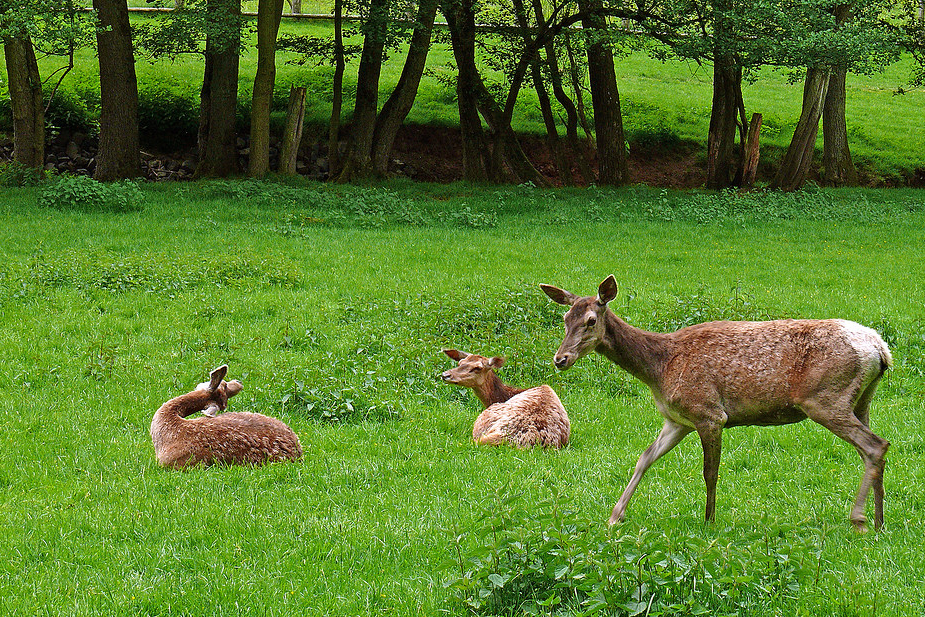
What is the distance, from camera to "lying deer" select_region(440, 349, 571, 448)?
855 cm

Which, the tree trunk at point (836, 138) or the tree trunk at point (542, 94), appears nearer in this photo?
the tree trunk at point (542, 94)

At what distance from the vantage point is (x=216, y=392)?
28.3ft

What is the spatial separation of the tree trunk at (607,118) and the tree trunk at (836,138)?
767 cm

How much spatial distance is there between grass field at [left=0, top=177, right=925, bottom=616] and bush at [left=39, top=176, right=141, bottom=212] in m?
0.38

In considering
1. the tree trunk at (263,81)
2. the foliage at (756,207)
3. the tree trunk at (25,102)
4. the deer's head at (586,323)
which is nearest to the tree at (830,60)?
the foliage at (756,207)

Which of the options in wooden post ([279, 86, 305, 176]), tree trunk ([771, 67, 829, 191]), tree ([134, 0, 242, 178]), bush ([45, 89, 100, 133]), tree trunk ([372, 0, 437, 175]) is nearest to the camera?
tree ([134, 0, 242, 178])

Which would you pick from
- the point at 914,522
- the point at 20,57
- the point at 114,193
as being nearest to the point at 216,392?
the point at 914,522

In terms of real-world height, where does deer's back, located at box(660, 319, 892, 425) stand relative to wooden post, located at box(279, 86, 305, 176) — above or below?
above

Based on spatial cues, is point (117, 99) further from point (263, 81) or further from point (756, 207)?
point (756, 207)

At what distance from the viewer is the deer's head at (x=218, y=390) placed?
841cm

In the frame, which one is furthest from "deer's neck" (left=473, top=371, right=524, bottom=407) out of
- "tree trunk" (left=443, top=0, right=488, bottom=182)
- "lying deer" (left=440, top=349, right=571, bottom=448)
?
"tree trunk" (left=443, top=0, right=488, bottom=182)

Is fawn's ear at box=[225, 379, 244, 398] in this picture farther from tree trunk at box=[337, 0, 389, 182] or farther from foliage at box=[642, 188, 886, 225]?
tree trunk at box=[337, 0, 389, 182]

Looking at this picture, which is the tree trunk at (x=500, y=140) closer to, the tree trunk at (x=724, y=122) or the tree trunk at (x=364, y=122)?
the tree trunk at (x=364, y=122)

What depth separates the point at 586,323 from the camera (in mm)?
6383
